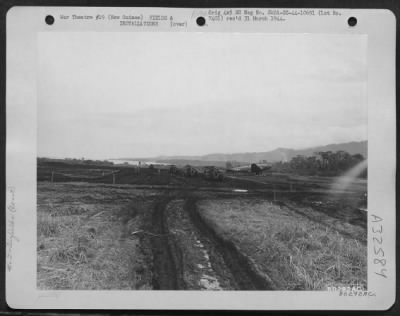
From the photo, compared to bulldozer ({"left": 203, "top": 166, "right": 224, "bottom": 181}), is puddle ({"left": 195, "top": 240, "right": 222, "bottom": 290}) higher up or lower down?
lower down

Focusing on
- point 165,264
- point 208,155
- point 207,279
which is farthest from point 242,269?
point 208,155

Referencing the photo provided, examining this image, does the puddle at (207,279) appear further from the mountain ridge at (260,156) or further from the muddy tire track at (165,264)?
the mountain ridge at (260,156)

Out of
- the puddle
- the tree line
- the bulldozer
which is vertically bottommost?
the puddle

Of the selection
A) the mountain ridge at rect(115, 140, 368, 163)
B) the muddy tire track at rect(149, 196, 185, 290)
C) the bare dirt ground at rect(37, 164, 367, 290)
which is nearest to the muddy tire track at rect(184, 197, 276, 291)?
the bare dirt ground at rect(37, 164, 367, 290)

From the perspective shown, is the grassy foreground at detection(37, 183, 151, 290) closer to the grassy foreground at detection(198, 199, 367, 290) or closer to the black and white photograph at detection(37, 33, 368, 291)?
the black and white photograph at detection(37, 33, 368, 291)

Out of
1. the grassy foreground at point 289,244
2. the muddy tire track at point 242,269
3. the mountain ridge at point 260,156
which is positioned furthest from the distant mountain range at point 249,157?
the muddy tire track at point 242,269

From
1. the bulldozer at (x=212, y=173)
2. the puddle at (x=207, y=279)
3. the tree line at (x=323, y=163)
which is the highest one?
the tree line at (x=323, y=163)

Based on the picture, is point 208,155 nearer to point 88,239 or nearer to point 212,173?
point 212,173

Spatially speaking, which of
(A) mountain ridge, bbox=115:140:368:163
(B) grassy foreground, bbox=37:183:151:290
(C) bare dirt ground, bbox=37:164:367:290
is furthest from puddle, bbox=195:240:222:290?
(A) mountain ridge, bbox=115:140:368:163
